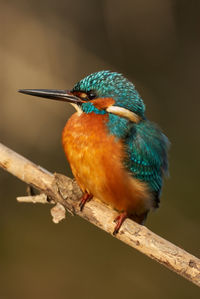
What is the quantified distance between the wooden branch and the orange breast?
0.10m

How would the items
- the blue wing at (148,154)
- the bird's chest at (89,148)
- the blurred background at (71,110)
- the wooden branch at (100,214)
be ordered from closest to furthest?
1. the wooden branch at (100,214)
2. the bird's chest at (89,148)
3. the blue wing at (148,154)
4. the blurred background at (71,110)

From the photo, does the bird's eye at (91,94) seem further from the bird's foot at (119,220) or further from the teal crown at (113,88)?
the bird's foot at (119,220)

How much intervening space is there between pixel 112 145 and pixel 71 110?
344cm

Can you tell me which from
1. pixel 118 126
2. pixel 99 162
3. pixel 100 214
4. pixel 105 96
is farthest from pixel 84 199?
pixel 105 96

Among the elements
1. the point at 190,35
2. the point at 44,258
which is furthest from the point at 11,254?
the point at 190,35

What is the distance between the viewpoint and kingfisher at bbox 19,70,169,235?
9.68ft

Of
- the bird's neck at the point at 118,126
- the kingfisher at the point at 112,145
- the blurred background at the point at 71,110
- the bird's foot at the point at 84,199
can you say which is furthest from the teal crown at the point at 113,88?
the blurred background at the point at 71,110

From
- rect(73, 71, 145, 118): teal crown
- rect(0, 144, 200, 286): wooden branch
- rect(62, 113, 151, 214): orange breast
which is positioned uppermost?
rect(73, 71, 145, 118): teal crown

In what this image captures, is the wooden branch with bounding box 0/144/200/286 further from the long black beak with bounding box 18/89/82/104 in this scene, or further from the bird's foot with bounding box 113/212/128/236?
the long black beak with bounding box 18/89/82/104

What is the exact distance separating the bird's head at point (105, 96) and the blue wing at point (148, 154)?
0.34 ft

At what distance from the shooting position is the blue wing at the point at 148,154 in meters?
3.06

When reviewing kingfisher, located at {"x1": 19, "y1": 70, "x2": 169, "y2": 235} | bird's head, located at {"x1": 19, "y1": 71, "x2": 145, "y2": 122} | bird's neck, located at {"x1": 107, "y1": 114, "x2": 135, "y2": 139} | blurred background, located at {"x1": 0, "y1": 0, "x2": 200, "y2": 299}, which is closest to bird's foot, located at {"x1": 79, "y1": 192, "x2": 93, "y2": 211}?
kingfisher, located at {"x1": 19, "y1": 70, "x2": 169, "y2": 235}

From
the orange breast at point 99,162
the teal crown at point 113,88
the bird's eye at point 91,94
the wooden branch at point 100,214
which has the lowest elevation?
the wooden branch at point 100,214

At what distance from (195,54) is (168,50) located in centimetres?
35
